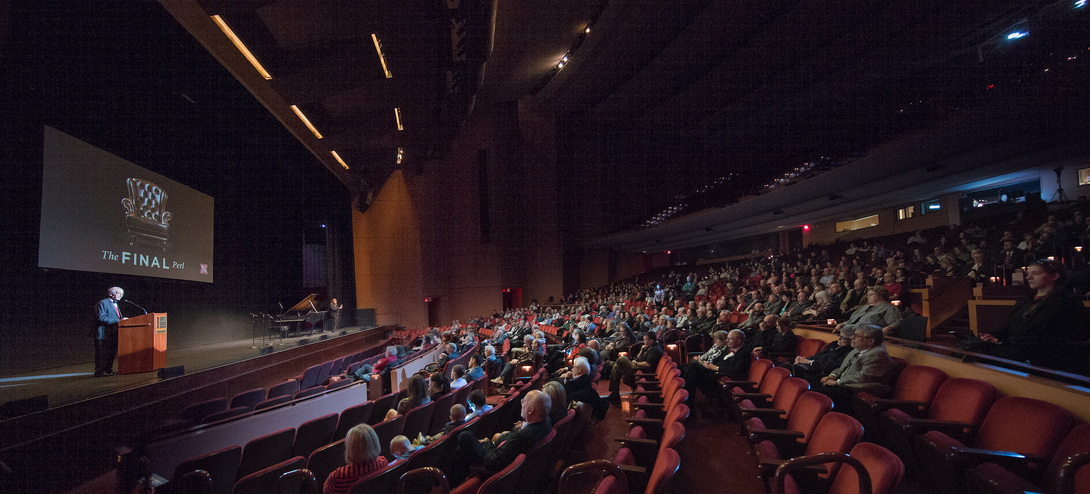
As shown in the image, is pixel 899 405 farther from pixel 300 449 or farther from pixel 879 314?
pixel 300 449

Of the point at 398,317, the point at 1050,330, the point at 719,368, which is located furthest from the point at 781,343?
the point at 398,317

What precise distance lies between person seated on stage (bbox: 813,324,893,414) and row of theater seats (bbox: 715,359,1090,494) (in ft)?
0.29

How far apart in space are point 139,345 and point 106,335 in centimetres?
33

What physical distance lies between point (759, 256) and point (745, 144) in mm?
→ 4236

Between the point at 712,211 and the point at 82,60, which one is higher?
the point at 82,60

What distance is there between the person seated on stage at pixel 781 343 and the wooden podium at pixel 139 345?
646 cm

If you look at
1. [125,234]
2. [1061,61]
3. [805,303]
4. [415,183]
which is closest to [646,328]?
[805,303]

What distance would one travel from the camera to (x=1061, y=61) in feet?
19.6

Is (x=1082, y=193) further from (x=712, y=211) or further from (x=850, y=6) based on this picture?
(x=712, y=211)

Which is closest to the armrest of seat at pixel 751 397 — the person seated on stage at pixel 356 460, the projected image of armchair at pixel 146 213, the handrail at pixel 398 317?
the person seated on stage at pixel 356 460

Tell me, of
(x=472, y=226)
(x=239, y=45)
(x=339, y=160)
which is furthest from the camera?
(x=472, y=226)

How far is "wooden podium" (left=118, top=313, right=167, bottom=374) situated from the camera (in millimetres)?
4996

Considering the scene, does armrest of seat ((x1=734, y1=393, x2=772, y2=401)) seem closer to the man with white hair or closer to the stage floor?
the stage floor

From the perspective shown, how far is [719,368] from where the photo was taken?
162 inches
